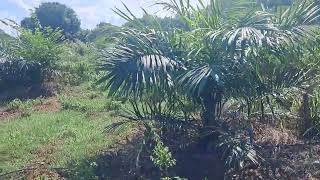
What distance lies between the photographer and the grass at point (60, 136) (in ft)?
18.8

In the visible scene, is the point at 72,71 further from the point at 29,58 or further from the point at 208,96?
the point at 208,96

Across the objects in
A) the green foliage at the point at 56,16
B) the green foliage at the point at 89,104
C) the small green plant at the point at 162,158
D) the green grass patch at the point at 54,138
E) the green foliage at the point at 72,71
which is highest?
the green foliage at the point at 56,16

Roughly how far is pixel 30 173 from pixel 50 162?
0.42 m

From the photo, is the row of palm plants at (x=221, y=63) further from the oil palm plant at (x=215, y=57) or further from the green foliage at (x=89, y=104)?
the green foliage at (x=89, y=104)

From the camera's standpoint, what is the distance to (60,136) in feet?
22.2

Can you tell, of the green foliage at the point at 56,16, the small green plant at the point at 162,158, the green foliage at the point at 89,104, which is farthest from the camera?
the green foliage at the point at 56,16

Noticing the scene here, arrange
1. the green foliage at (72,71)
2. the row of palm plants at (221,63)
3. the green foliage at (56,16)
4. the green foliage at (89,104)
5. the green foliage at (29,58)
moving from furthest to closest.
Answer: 1. the green foliage at (56,16)
2. the green foliage at (72,71)
3. the green foliage at (29,58)
4. the green foliage at (89,104)
5. the row of palm plants at (221,63)

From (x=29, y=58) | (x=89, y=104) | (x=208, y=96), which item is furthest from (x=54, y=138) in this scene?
(x=29, y=58)

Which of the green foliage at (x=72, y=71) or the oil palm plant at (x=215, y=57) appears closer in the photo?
→ the oil palm plant at (x=215, y=57)

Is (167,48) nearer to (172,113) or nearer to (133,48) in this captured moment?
(133,48)

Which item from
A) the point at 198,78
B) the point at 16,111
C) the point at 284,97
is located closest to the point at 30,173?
the point at 198,78

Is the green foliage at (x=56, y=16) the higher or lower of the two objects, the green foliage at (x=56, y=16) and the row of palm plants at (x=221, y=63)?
the higher

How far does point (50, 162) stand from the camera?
5.65 meters

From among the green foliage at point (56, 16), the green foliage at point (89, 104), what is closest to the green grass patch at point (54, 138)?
the green foliage at point (89, 104)
